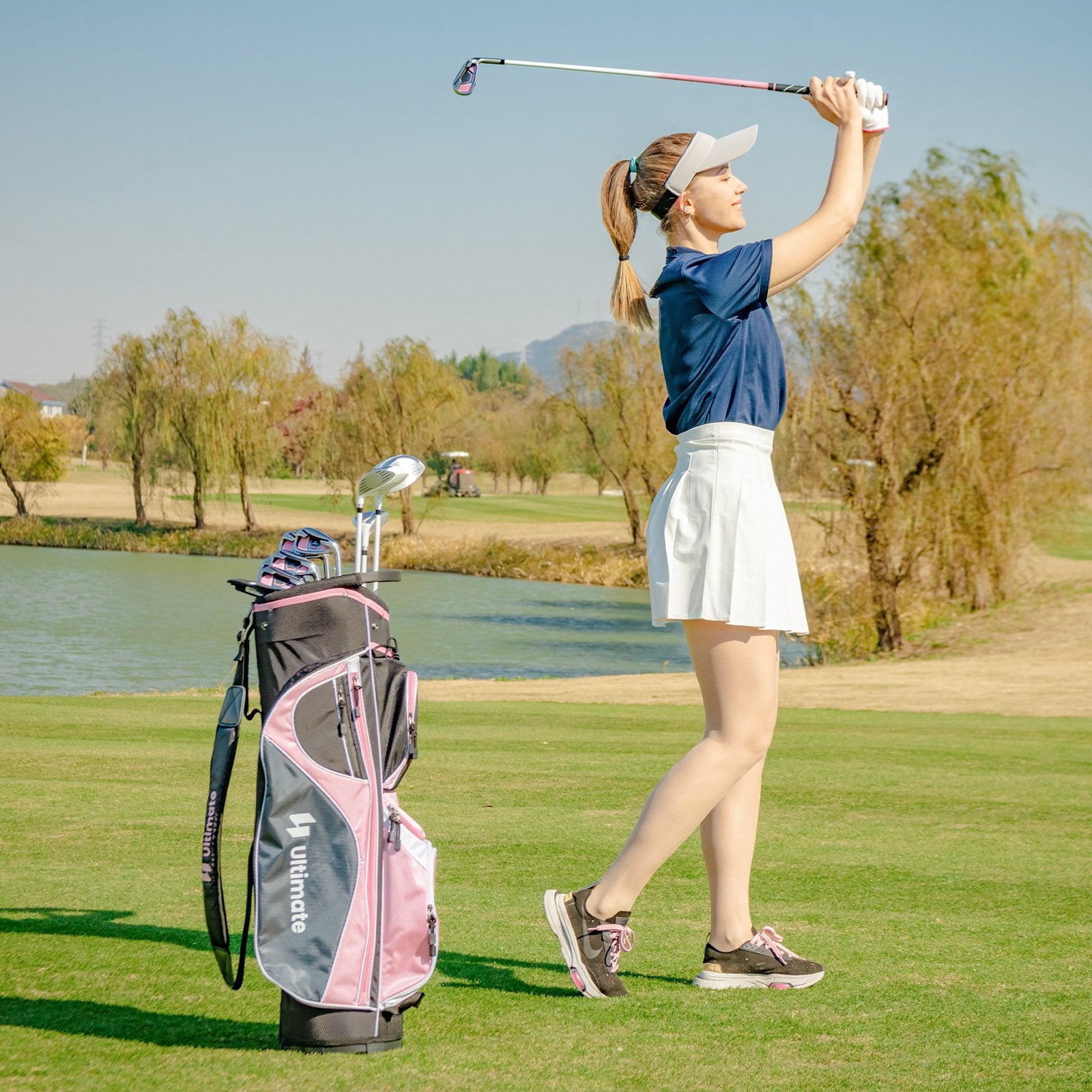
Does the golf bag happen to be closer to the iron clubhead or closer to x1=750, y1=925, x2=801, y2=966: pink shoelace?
the iron clubhead

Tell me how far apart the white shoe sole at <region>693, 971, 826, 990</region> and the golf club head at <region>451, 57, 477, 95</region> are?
2.62m

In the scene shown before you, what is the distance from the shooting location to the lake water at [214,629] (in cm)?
1948

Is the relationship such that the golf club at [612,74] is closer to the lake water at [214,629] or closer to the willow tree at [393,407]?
the lake water at [214,629]

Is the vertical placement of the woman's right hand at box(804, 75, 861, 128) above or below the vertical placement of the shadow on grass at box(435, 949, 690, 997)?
above

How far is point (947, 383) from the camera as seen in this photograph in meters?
20.7

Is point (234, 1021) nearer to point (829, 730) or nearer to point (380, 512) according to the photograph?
point (380, 512)

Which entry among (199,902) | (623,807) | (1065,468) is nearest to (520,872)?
(199,902)

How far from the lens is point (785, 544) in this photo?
9.73 feet

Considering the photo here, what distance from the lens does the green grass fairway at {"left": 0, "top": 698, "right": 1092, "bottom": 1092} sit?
8.05 feet

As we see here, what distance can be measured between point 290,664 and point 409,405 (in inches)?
1794

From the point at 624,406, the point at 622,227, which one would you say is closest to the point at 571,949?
the point at 622,227

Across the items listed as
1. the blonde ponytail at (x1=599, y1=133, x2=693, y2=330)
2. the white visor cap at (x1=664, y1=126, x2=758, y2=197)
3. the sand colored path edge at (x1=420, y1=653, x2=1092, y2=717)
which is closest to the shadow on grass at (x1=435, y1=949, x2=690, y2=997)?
the blonde ponytail at (x1=599, y1=133, x2=693, y2=330)

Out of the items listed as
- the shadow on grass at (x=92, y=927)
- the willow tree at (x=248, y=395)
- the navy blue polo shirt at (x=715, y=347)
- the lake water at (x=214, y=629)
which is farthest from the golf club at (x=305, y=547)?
the willow tree at (x=248, y=395)

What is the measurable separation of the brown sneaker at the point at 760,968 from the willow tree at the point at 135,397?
4483 centimetres
